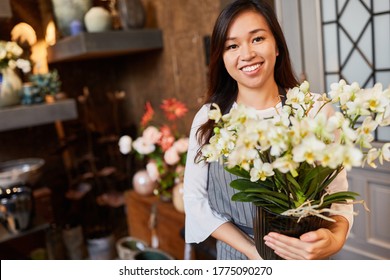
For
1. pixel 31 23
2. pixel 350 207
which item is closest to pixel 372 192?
pixel 350 207

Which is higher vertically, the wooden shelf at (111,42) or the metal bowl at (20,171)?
the wooden shelf at (111,42)

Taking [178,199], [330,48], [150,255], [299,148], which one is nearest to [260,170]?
[299,148]

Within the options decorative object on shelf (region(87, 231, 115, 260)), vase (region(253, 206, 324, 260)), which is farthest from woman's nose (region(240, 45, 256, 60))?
decorative object on shelf (region(87, 231, 115, 260))

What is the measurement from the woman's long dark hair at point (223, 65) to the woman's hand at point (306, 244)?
0.24 meters

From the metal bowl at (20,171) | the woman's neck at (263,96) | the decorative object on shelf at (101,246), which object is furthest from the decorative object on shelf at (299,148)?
the decorative object on shelf at (101,246)

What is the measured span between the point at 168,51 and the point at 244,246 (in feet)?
3.18

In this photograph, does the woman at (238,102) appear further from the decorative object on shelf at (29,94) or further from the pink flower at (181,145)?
the decorative object on shelf at (29,94)

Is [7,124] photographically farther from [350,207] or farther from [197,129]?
[350,207]

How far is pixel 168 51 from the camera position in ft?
4.92

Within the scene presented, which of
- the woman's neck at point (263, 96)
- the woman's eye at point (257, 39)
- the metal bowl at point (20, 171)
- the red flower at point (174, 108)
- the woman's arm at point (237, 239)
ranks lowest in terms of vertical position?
the woman's arm at point (237, 239)

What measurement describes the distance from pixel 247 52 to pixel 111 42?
3.12ft

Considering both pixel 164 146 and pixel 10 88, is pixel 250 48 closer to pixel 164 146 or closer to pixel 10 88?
pixel 164 146

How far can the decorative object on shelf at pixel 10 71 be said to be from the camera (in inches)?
44.4

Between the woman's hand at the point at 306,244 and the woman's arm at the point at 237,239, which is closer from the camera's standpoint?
the woman's hand at the point at 306,244
